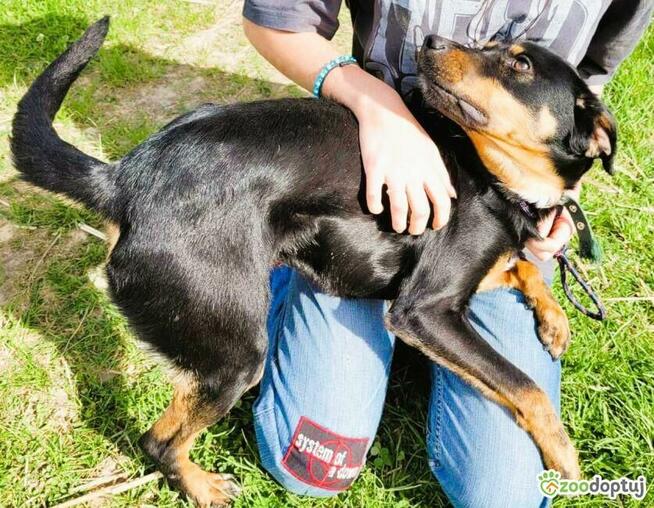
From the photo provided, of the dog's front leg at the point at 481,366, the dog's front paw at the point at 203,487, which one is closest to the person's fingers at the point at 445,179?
the dog's front leg at the point at 481,366

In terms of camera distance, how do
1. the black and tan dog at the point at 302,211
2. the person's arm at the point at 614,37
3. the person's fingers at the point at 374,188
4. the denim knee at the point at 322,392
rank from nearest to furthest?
the black and tan dog at the point at 302,211, the person's fingers at the point at 374,188, the denim knee at the point at 322,392, the person's arm at the point at 614,37

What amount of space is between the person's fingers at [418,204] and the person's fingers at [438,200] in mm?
26

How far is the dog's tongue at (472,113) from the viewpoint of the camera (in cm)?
237

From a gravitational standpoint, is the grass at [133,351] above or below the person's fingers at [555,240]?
below

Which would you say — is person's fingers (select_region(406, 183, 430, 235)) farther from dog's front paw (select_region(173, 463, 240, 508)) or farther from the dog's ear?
dog's front paw (select_region(173, 463, 240, 508))

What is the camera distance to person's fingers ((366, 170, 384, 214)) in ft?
7.71

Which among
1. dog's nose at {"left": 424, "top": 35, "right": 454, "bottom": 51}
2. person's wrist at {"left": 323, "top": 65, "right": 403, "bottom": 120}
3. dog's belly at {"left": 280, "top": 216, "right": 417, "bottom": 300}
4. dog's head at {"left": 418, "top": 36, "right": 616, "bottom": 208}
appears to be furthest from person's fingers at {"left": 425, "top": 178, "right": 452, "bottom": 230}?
dog's nose at {"left": 424, "top": 35, "right": 454, "bottom": 51}

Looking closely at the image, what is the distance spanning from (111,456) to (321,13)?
6.96 ft

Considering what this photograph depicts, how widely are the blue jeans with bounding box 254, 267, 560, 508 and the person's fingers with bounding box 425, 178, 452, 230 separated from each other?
645 mm

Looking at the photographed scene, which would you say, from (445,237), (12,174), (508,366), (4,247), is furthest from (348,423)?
(12,174)

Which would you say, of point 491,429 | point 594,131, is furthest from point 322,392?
point 594,131

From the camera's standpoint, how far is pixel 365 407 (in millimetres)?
2787

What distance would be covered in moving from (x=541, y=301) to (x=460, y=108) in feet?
3.29

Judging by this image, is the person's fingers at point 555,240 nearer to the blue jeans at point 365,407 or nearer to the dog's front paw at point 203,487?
the blue jeans at point 365,407
